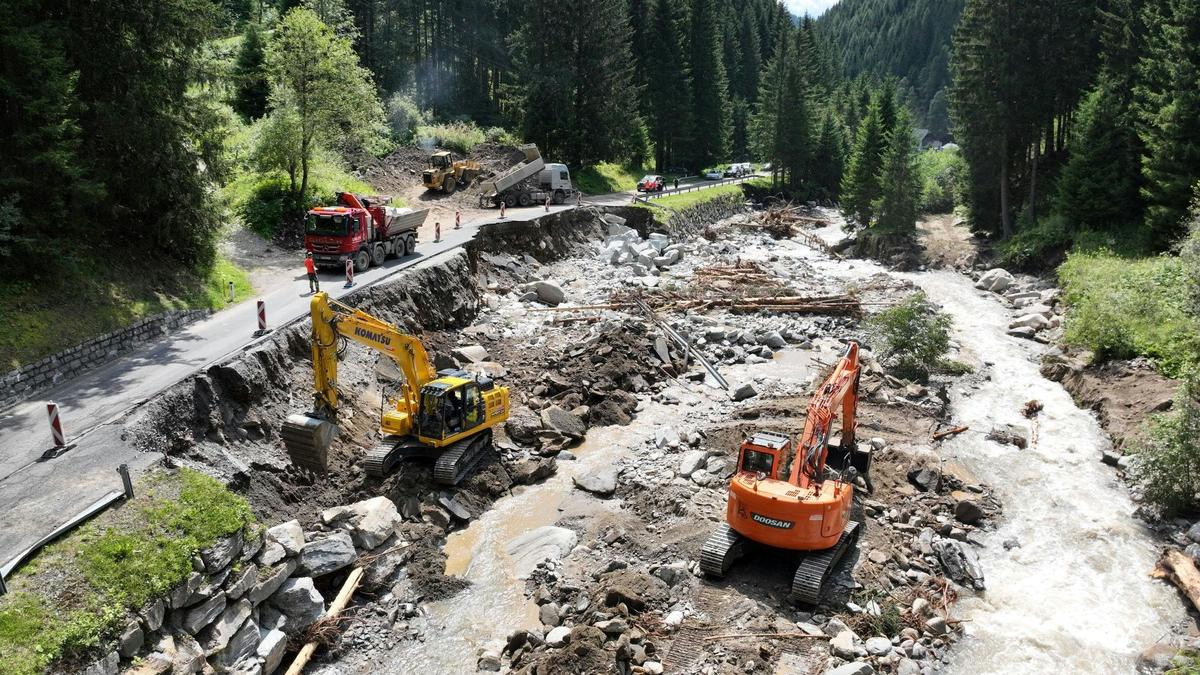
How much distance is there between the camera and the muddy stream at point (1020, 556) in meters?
13.2

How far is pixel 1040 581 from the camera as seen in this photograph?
49.5ft

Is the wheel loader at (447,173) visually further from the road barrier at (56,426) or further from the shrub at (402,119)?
the road barrier at (56,426)

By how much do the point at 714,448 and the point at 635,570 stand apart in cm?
596

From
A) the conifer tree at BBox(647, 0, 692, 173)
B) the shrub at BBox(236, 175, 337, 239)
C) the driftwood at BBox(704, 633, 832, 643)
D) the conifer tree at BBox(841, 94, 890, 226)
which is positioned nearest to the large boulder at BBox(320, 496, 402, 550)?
the driftwood at BBox(704, 633, 832, 643)

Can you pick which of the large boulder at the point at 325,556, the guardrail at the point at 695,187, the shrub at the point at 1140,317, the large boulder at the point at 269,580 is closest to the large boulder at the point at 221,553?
the large boulder at the point at 269,580

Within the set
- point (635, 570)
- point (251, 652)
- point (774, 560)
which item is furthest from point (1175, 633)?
point (251, 652)

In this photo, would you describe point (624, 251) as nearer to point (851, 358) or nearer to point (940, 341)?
point (940, 341)

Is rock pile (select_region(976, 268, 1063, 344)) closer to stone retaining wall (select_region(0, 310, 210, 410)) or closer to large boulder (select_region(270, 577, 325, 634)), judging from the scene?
large boulder (select_region(270, 577, 325, 634))

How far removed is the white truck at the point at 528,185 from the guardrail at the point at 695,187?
6.63 m

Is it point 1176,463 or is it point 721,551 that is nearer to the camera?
point 721,551

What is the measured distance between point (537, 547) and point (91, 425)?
8929 mm

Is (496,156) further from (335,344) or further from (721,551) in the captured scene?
(721,551)

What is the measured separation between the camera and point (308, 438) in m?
16.0

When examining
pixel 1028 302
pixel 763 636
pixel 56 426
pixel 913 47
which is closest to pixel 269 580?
pixel 56 426
